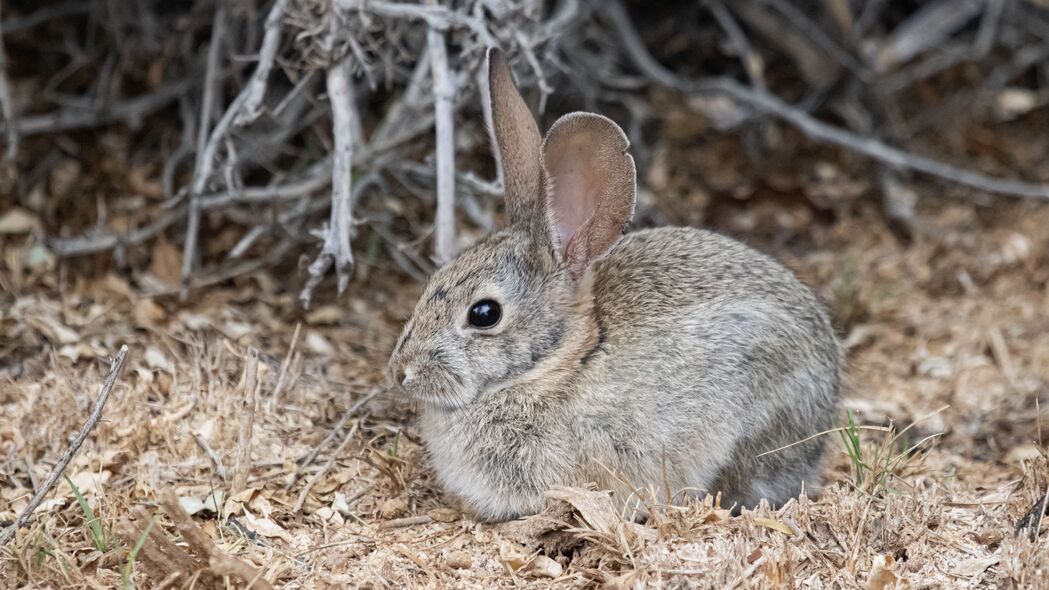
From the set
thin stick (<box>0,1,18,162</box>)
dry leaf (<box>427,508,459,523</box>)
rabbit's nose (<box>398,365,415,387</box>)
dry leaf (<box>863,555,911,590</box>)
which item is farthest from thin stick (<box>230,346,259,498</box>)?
dry leaf (<box>863,555,911,590</box>)

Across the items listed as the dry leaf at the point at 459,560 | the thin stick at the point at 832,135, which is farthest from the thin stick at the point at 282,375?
the thin stick at the point at 832,135

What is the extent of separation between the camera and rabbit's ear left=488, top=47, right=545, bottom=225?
4539mm

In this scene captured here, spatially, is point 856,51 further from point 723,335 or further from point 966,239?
point 723,335

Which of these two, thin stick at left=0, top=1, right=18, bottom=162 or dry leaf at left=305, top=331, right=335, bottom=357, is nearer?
dry leaf at left=305, top=331, right=335, bottom=357

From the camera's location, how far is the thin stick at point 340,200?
15.8 feet

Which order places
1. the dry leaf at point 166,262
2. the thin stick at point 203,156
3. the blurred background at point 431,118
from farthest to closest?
the dry leaf at point 166,262, the thin stick at point 203,156, the blurred background at point 431,118

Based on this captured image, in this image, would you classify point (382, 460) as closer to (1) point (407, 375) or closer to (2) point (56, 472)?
(1) point (407, 375)

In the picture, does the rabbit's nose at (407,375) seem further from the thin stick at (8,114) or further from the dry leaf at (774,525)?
the thin stick at (8,114)

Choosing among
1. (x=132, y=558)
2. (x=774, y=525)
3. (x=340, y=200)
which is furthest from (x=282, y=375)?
(x=774, y=525)

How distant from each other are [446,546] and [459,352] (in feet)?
2.33

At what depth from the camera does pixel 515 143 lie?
470cm

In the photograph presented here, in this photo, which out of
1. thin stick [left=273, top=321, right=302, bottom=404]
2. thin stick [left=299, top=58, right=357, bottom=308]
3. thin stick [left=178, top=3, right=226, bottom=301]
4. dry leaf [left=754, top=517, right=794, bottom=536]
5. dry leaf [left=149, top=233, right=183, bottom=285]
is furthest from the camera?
dry leaf [left=149, top=233, right=183, bottom=285]

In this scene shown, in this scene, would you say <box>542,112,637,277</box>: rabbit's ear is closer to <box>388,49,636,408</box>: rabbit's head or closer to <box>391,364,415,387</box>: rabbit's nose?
<box>388,49,636,408</box>: rabbit's head

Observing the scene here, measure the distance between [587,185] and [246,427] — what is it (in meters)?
1.62
